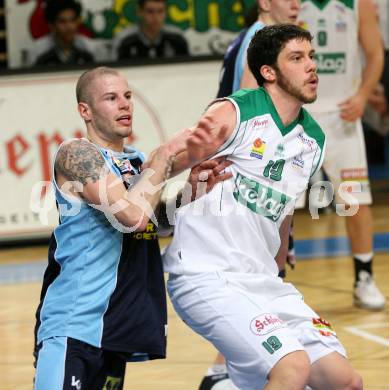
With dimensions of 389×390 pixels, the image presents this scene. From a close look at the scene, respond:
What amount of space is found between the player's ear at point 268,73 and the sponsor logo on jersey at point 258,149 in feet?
1.06

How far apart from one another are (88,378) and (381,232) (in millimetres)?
6969

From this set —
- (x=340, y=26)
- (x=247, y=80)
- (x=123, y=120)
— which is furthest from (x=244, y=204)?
(x=340, y=26)

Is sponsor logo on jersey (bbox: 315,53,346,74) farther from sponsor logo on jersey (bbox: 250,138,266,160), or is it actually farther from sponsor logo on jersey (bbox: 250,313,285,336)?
sponsor logo on jersey (bbox: 250,313,285,336)

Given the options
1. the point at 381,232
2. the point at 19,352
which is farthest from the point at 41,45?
the point at 19,352

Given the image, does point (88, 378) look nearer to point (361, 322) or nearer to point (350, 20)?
point (361, 322)

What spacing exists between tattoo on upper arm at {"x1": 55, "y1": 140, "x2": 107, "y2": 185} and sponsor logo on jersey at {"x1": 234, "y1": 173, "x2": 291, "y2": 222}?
62 centimetres

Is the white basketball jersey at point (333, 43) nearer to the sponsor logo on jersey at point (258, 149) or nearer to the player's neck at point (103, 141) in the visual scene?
the sponsor logo on jersey at point (258, 149)

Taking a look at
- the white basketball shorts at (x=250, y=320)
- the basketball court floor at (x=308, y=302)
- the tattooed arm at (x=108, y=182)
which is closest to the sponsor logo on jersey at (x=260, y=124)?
the tattooed arm at (x=108, y=182)

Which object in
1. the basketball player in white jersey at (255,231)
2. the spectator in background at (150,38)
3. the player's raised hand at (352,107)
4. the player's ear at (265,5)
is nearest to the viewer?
the basketball player in white jersey at (255,231)

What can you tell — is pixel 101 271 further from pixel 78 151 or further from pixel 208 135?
pixel 208 135

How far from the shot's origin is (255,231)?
5164 mm

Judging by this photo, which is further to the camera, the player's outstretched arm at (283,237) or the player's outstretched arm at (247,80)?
the player's outstretched arm at (247,80)

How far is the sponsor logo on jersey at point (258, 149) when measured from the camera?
5.12 m

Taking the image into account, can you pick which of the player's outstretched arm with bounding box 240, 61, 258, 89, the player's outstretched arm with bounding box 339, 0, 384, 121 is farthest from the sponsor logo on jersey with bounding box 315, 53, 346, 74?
the player's outstretched arm with bounding box 240, 61, 258, 89
